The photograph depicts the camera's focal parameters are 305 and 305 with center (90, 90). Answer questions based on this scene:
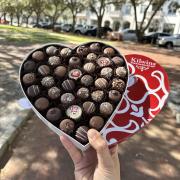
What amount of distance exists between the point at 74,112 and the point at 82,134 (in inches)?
5.1

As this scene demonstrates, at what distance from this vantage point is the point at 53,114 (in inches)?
67.2

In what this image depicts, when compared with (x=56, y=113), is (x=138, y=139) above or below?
below

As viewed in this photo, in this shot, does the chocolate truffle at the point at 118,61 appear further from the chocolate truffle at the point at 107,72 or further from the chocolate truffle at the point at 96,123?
the chocolate truffle at the point at 96,123

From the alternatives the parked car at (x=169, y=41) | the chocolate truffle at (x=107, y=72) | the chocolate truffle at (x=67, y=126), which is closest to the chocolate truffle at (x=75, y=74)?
the chocolate truffle at (x=107, y=72)

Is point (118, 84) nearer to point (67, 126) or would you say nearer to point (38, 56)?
point (67, 126)

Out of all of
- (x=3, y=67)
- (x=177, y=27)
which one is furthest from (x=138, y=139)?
(x=177, y=27)

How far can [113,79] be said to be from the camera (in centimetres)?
175

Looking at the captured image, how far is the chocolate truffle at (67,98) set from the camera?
1712 mm

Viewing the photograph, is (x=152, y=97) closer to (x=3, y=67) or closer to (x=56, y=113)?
(x=56, y=113)

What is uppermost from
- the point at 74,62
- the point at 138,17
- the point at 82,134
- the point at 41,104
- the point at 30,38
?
the point at 74,62

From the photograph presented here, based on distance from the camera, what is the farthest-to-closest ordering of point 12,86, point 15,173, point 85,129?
point 12,86 → point 15,173 → point 85,129

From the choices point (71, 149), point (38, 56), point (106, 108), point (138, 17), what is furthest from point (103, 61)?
point (138, 17)

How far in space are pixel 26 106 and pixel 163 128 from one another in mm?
4426

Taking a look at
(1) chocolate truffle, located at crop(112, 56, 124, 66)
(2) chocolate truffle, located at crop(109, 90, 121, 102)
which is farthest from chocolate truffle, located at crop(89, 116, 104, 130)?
(1) chocolate truffle, located at crop(112, 56, 124, 66)
